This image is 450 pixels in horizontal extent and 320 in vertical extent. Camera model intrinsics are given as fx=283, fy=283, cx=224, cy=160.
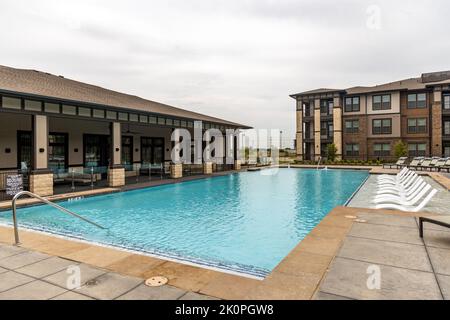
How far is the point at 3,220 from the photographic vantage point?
8992 millimetres

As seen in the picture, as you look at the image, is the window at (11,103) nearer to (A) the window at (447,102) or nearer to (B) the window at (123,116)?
(B) the window at (123,116)

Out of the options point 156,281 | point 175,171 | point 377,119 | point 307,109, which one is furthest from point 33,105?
point 377,119

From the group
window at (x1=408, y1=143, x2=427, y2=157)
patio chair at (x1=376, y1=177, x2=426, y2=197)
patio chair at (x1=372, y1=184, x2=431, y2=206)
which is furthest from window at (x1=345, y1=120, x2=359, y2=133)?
patio chair at (x1=372, y1=184, x2=431, y2=206)

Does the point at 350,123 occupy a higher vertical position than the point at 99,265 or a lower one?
higher

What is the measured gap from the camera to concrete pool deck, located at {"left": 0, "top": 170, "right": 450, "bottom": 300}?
3643mm

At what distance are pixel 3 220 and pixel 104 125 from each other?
1212 cm

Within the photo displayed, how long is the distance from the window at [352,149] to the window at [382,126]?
2840 mm

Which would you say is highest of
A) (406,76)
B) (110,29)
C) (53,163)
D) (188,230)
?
(406,76)

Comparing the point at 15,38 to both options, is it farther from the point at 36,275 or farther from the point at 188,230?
the point at 36,275

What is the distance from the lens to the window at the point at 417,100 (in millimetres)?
34812

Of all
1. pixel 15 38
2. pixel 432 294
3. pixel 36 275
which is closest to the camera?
pixel 432 294

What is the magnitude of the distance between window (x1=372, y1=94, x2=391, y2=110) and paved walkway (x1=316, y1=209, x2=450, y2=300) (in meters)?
34.7

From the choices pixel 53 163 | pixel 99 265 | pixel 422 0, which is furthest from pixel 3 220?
A: pixel 422 0

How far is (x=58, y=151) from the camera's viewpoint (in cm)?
1759
